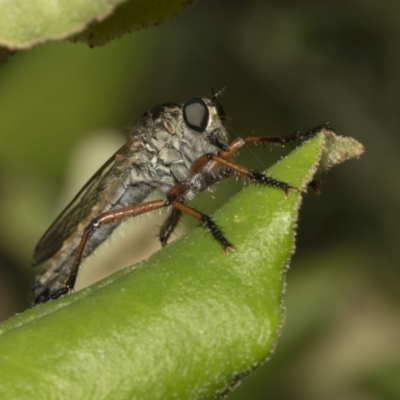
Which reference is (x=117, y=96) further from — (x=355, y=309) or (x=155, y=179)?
(x=355, y=309)

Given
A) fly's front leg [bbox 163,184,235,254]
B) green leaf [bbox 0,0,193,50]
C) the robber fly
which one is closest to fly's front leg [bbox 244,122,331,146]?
the robber fly

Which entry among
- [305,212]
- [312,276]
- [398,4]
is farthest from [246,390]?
[398,4]

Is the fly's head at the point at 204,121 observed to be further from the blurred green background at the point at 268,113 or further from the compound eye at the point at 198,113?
the blurred green background at the point at 268,113

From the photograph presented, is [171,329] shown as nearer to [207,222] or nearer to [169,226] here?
[207,222]

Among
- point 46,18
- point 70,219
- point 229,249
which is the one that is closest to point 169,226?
point 70,219

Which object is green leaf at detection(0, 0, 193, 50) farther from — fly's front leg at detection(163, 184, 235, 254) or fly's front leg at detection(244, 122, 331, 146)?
fly's front leg at detection(244, 122, 331, 146)

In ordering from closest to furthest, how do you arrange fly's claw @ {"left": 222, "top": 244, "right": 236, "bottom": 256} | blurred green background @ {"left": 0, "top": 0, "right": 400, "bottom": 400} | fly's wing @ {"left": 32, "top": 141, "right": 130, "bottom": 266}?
fly's claw @ {"left": 222, "top": 244, "right": 236, "bottom": 256} → fly's wing @ {"left": 32, "top": 141, "right": 130, "bottom": 266} → blurred green background @ {"left": 0, "top": 0, "right": 400, "bottom": 400}
